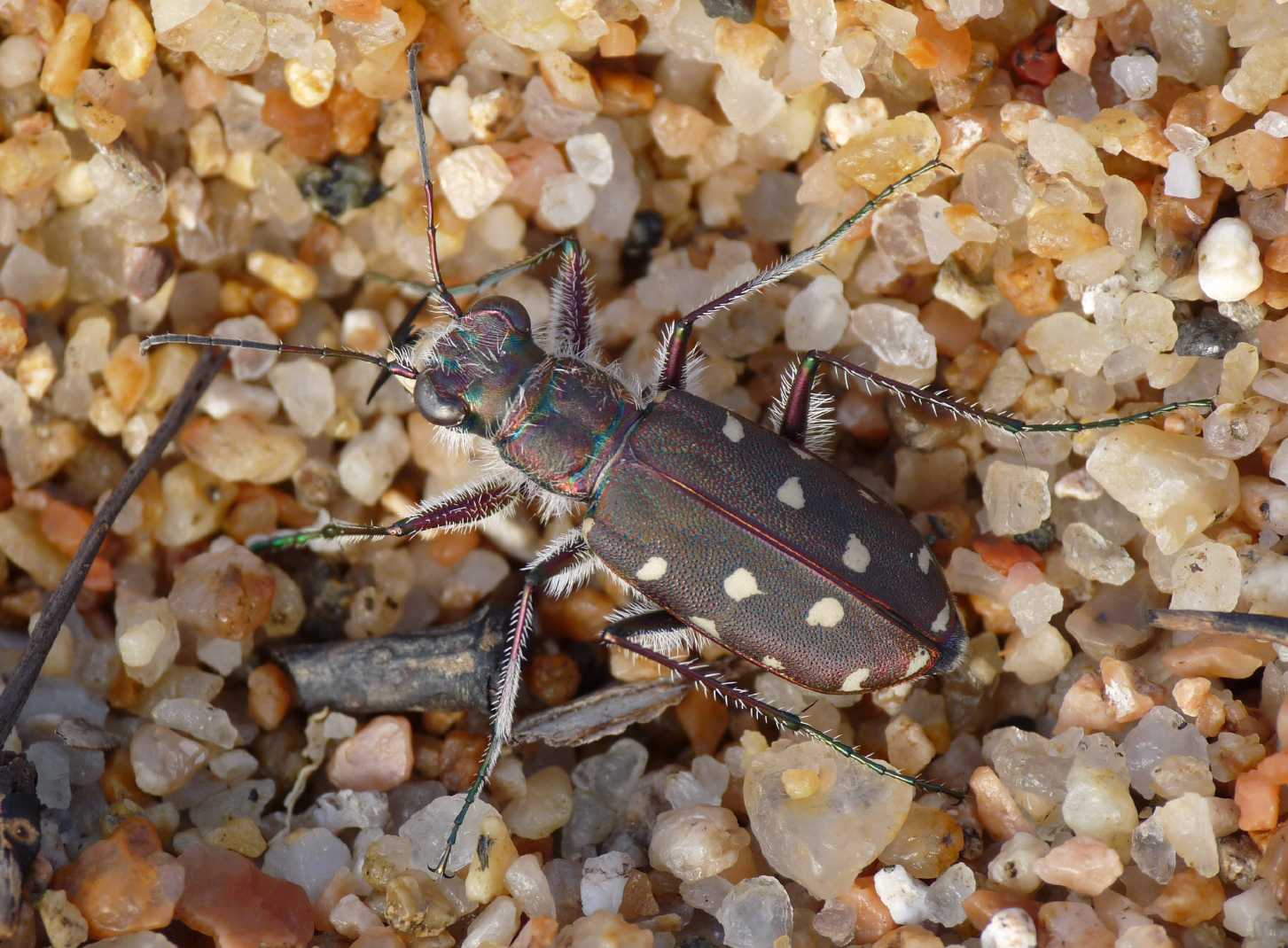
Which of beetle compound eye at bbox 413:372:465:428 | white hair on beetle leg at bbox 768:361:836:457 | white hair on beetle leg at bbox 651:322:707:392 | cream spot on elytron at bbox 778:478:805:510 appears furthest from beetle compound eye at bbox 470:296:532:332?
cream spot on elytron at bbox 778:478:805:510

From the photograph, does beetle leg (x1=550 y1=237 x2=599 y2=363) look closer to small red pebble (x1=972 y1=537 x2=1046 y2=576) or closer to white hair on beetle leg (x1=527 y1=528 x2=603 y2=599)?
white hair on beetle leg (x1=527 y1=528 x2=603 y2=599)

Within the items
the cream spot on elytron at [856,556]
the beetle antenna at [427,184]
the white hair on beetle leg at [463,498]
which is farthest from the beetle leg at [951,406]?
the beetle antenna at [427,184]

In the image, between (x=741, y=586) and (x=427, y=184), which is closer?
(x=741, y=586)

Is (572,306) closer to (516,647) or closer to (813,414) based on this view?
(813,414)

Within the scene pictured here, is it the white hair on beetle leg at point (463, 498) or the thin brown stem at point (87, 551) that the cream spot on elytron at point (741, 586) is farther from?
the thin brown stem at point (87, 551)

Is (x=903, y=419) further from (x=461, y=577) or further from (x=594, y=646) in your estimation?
(x=461, y=577)

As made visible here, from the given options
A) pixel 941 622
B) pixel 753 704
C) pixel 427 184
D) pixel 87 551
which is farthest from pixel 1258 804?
pixel 87 551

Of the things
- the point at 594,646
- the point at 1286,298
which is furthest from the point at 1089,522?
the point at 594,646
